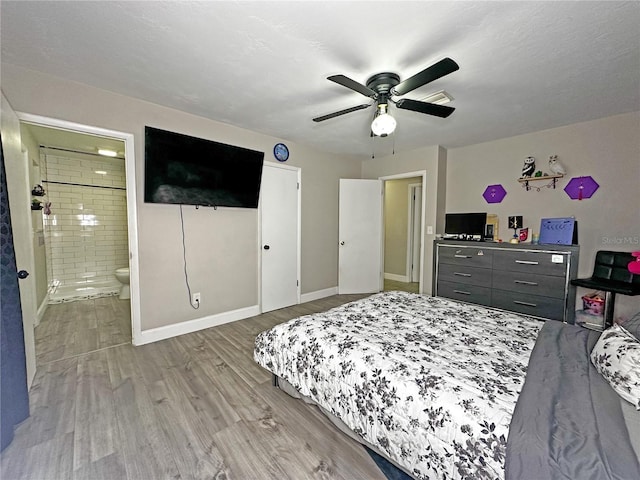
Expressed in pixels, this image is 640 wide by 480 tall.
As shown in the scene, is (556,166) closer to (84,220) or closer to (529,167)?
(529,167)

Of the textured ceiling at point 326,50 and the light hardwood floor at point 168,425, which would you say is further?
the textured ceiling at point 326,50

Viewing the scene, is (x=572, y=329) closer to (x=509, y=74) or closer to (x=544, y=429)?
(x=544, y=429)

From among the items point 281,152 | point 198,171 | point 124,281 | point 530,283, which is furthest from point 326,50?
point 124,281

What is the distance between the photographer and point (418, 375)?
4.09 ft

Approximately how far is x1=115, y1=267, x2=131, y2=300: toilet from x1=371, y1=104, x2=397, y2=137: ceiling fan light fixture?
4.17 meters

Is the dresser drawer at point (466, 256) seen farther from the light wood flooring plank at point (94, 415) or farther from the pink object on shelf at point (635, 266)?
the light wood flooring plank at point (94, 415)

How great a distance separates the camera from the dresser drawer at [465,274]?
337 cm

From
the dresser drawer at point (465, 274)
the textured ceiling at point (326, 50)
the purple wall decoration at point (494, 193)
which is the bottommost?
the dresser drawer at point (465, 274)

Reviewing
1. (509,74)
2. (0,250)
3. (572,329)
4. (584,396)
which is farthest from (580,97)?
(0,250)

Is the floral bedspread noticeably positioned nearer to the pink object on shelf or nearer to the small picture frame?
the pink object on shelf

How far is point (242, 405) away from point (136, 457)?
604mm

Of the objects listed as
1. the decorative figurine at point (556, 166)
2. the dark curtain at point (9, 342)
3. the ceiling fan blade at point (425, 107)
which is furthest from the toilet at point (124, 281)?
the decorative figurine at point (556, 166)

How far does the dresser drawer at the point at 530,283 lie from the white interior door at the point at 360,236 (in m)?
1.88

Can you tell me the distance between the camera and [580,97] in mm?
2377
